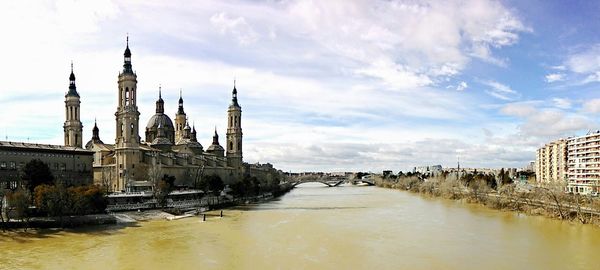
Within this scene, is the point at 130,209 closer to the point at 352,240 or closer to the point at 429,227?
the point at 352,240

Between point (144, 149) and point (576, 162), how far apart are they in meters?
39.9

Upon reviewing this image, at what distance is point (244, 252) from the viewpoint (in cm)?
1806

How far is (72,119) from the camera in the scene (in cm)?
4309

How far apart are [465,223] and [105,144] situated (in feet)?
103


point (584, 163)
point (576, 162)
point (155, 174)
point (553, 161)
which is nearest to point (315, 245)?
point (155, 174)

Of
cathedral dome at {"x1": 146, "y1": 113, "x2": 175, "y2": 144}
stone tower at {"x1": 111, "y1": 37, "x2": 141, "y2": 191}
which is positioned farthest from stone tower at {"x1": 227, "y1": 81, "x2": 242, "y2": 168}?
stone tower at {"x1": 111, "y1": 37, "x2": 141, "y2": 191}

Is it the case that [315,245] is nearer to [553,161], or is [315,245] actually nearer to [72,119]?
[72,119]

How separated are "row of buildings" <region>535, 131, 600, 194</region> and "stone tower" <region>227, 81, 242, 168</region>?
2948cm

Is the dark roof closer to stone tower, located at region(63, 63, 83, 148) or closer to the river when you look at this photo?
stone tower, located at region(63, 63, 83, 148)

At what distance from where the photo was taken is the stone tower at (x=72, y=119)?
42.8 meters

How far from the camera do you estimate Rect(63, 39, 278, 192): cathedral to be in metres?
37.1

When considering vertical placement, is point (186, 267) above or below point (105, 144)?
below

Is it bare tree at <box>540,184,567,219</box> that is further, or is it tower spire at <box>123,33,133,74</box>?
tower spire at <box>123,33,133,74</box>

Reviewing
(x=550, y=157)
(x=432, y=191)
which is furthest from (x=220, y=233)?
(x=550, y=157)
